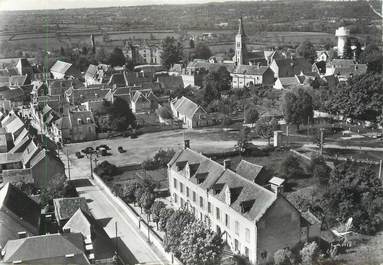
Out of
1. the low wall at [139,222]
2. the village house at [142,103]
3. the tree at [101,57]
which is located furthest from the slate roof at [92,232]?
the tree at [101,57]

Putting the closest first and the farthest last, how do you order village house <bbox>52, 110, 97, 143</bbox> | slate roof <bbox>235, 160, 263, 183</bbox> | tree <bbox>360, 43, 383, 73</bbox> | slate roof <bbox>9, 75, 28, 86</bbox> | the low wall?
the low wall → slate roof <bbox>235, 160, 263, 183</bbox> → village house <bbox>52, 110, 97, 143</bbox> → tree <bbox>360, 43, 383, 73</bbox> → slate roof <bbox>9, 75, 28, 86</bbox>

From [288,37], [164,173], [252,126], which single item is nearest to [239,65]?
[252,126]

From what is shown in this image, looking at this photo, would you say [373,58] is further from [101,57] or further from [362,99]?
[101,57]

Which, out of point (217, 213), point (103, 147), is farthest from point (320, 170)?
point (103, 147)

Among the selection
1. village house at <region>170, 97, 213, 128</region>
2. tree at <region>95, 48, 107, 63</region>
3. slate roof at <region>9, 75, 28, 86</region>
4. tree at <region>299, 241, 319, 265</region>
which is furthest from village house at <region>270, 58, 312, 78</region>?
tree at <region>299, 241, 319, 265</region>

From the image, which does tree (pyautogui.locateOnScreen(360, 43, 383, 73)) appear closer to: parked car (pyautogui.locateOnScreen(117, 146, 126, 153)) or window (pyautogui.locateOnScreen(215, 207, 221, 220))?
parked car (pyautogui.locateOnScreen(117, 146, 126, 153))

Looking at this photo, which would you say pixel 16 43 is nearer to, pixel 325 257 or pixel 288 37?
pixel 288 37
